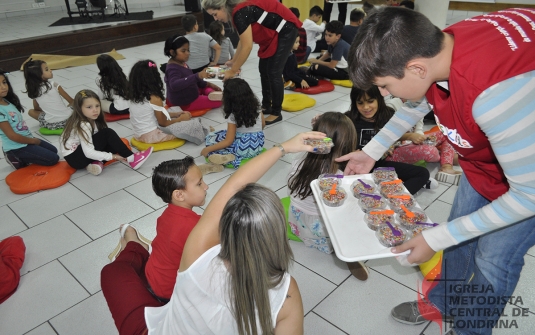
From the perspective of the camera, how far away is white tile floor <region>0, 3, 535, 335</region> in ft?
5.90

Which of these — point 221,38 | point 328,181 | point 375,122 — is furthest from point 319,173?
point 221,38

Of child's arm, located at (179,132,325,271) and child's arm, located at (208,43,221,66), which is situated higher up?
child's arm, located at (179,132,325,271)

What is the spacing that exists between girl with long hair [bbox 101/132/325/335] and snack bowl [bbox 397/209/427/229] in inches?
25.8

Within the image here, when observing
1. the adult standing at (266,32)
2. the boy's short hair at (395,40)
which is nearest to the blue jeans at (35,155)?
the adult standing at (266,32)

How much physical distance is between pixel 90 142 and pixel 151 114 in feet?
2.09

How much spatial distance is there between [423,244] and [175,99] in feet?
11.3

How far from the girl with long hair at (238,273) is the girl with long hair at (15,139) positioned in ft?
8.28

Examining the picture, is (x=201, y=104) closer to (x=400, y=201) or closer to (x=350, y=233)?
(x=400, y=201)

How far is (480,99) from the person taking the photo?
94cm

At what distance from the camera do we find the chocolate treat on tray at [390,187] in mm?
1711

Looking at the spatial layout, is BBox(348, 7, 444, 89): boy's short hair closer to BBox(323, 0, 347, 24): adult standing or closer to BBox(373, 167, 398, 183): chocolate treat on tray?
BBox(373, 167, 398, 183): chocolate treat on tray

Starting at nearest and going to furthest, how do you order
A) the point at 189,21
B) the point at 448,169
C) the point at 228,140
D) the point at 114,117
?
1. the point at 448,169
2. the point at 228,140
3. the point at 114,117
4. the point at 189,21

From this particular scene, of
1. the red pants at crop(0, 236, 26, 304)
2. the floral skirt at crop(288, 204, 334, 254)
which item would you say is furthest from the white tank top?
the red pants at crop(0, 236, 26, 304)

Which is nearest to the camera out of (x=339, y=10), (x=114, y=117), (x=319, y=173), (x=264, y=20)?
(x=319, y=173)
